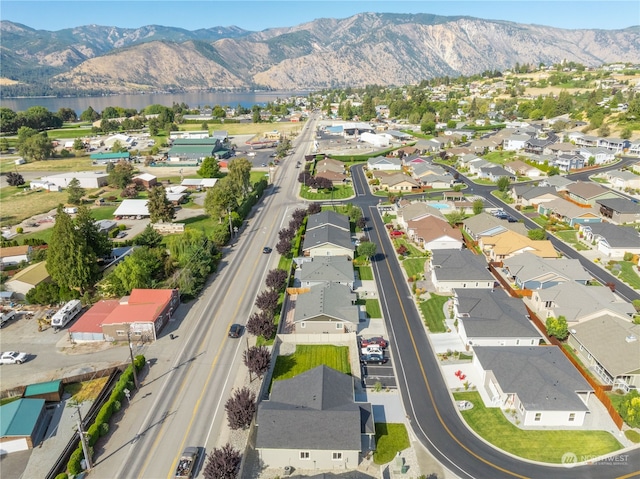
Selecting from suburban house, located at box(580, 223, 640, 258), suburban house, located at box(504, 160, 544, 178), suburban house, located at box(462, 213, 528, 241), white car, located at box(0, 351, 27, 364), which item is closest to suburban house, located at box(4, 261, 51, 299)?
white car, located at box(0, 351, 27, 364)

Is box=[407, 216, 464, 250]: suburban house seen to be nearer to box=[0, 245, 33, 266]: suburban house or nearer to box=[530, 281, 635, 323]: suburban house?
box=[530, 281, 635, 323]: suburban house

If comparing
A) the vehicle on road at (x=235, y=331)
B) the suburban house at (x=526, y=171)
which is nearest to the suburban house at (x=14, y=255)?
the vehicle on road at (x=235, y=331)

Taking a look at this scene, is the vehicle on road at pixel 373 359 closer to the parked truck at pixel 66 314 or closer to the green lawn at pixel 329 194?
the parked truck at pixel 66 314

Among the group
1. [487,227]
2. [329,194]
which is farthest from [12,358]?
[329,194]

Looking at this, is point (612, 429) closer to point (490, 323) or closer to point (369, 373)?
point (490, 323)

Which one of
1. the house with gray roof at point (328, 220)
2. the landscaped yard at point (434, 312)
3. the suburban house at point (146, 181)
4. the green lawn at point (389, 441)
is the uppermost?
the suburban house at point (146, 181)

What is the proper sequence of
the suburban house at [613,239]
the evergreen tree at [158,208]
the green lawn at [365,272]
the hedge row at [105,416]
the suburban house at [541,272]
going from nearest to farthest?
the hedge row at [105,416]
the suburban house at [541,272]
the green lawn at [365,272]
the suburban house at [613,239]
the evergreen tree at [158,208]
